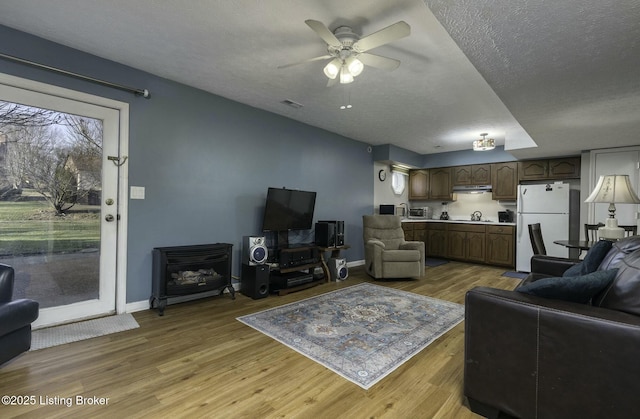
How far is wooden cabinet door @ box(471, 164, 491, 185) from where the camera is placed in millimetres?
6000

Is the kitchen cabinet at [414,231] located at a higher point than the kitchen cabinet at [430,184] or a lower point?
lower

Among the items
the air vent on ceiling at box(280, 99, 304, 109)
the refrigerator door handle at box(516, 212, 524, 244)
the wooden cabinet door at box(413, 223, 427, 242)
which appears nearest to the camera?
the air vent on ceiling at box(280, 99, 304, 109)

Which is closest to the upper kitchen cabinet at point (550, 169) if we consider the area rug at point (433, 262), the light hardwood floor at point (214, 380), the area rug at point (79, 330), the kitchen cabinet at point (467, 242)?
the kitchen cabinet at point (467, 242)

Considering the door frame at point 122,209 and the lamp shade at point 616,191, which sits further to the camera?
the door frame at point 122,209

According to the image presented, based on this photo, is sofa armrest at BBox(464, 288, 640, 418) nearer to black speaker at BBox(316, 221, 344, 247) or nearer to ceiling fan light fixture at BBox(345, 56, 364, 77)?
ceiling fan light fixture at BBox(345, 56, 364, 77)

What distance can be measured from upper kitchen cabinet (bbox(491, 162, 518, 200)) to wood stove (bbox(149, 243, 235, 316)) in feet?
17.5

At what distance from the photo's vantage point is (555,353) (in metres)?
1.33

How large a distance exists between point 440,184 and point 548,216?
84.5 inches

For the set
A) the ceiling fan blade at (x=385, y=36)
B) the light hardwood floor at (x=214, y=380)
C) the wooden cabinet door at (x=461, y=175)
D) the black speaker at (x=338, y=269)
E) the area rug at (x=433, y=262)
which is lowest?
the light hardwood floor at (x=214, y=380)

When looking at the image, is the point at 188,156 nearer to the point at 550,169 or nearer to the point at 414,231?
the point at 414,231

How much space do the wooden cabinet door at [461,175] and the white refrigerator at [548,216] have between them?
3.45 ft

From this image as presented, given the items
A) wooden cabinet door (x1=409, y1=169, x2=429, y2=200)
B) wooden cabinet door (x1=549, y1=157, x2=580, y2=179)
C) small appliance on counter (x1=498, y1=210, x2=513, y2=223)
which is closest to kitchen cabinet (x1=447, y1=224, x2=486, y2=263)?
small appliance on counter (x1=498, y1=210, x2=513, y2=223)

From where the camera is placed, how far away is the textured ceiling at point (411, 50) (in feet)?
5.33

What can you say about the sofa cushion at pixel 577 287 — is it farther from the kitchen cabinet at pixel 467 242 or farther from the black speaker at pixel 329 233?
the kitchen cabinet at pixel 467 242
